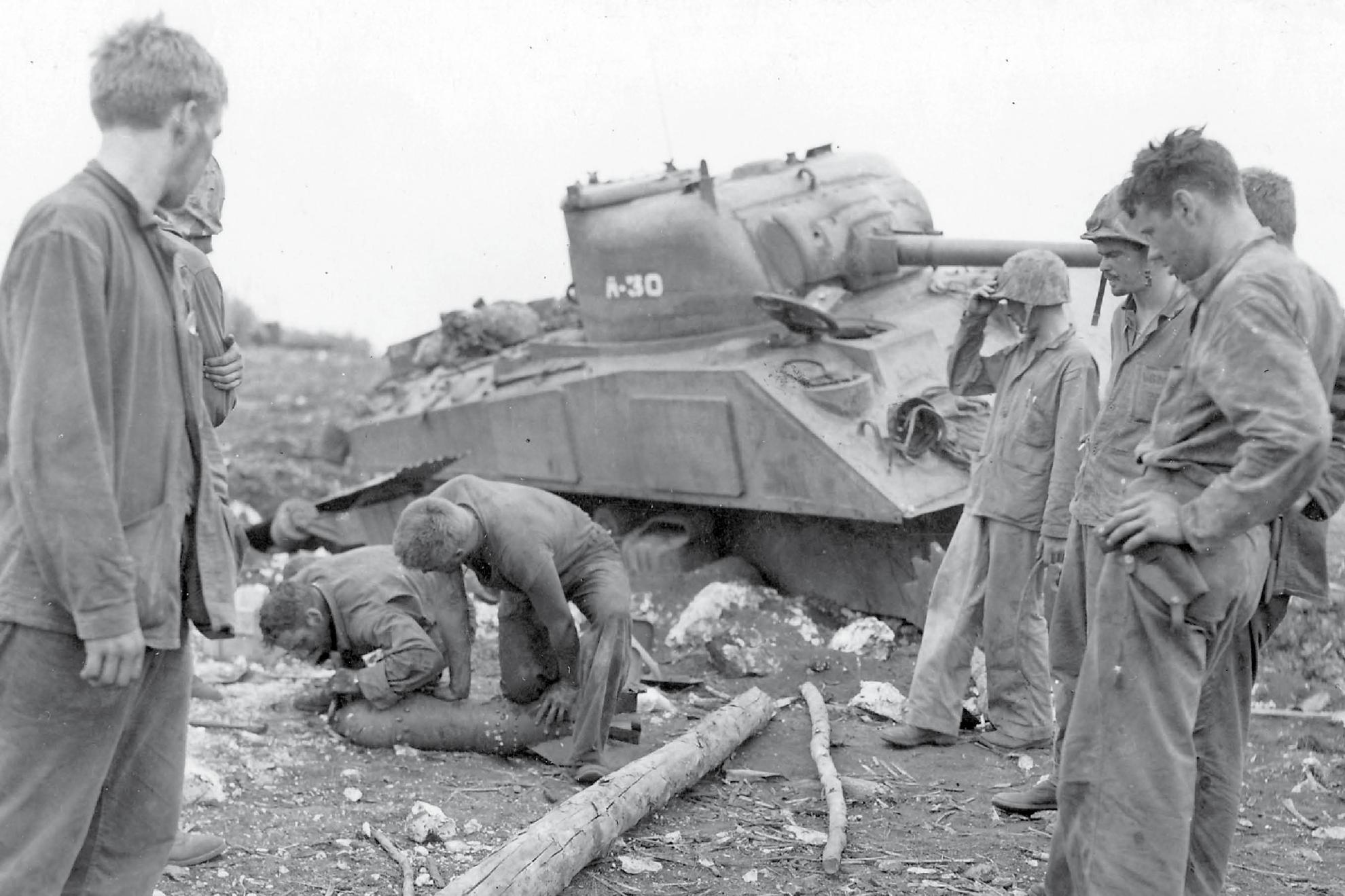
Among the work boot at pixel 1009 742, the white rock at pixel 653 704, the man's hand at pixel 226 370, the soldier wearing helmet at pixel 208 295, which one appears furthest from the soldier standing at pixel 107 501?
the work boot at pixel 1009 742

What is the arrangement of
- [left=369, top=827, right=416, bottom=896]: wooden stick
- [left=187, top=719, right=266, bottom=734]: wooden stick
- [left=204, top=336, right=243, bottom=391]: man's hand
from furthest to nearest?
[left=187, top=719, right=266, bottom=734]: wooden stick < [left=369, top=827, right=416, bottom=896]: wooden stick < [left=204, top=336, right=243, bottom=391]: man's hand

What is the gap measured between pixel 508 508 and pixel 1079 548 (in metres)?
2.67

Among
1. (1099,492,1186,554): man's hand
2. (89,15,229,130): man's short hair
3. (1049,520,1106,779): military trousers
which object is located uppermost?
(89,15,229,130): man's short hair

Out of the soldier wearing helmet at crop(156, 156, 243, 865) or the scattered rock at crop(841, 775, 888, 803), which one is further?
the scattered rock at crop(841, 775, 888, 803)

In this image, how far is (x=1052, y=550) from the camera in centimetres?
573

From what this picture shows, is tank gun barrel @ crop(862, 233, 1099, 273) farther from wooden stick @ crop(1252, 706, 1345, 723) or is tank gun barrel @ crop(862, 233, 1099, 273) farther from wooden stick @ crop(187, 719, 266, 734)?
wooden stick @ crop(187, 719, 266, 734)

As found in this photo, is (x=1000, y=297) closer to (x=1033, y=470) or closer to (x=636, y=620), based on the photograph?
(x=1033, y=470)

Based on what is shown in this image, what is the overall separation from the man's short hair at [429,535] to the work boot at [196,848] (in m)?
1.40

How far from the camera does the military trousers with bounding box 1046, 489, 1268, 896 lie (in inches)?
140

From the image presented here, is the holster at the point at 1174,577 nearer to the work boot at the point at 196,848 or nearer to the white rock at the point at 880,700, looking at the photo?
the work boot at the point at 196,848

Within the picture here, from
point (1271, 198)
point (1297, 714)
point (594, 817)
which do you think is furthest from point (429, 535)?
point (1297, 714)

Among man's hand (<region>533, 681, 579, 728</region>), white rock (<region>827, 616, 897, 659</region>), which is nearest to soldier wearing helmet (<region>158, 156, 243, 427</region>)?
man's hand (<region>533, 681, 579, 728</region>)

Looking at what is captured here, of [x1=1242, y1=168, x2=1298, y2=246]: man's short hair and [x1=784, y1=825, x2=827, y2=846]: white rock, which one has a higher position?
[x1=1242, y1=168, x2=1298, y2=246]: man's short hair

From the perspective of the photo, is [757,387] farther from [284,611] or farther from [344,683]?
[284,611]
